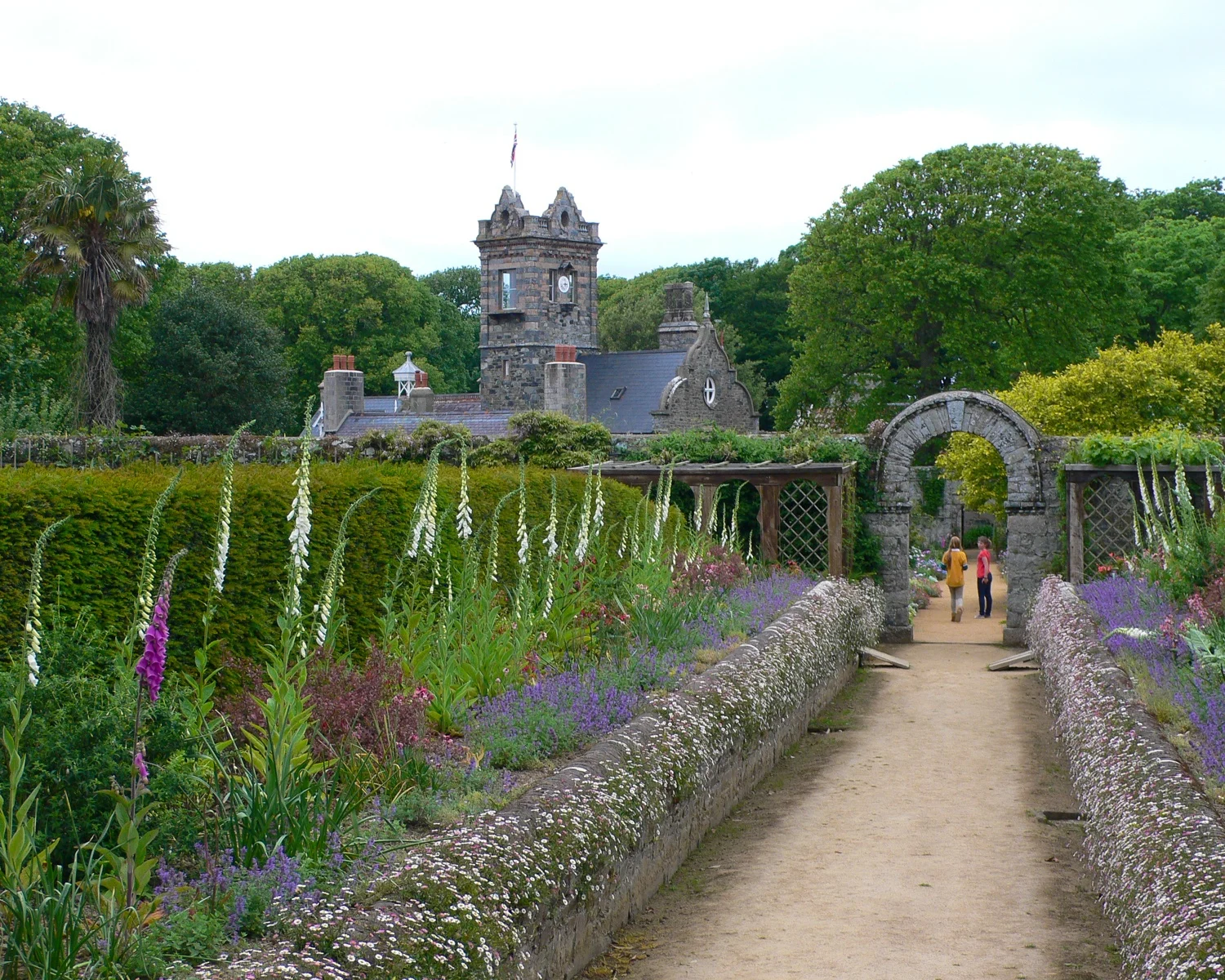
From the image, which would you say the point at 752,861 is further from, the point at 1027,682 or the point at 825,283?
the point at 825,283

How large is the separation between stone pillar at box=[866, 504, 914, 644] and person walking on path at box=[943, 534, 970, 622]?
129cm

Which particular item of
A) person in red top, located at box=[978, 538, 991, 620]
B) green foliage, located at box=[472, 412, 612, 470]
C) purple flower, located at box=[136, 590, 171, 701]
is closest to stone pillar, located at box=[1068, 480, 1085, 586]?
person in red top, located at box=[978, 538, 991, 620]

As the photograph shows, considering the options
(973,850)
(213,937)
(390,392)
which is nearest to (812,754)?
(973,850)

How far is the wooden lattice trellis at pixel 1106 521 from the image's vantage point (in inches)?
693

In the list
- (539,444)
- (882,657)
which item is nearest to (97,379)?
(539,444)

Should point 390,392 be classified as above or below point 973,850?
above

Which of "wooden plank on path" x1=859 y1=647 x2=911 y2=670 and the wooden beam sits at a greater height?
the wooden beam

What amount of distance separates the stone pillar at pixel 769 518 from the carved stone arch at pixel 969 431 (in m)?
1.62

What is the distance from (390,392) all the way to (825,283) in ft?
88.5

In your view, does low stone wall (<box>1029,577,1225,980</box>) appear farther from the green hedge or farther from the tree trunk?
the tree trunk

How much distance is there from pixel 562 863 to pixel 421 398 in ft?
116

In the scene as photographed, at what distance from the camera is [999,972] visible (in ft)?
17.7

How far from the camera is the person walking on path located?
19.9 metres

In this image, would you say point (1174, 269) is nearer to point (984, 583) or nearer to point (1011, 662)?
point (984, 583)
